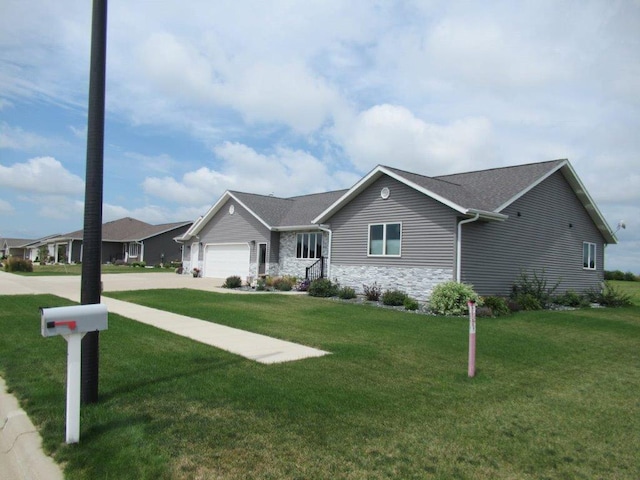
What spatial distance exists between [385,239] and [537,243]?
20.5 feet

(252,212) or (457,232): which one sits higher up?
(252,212)

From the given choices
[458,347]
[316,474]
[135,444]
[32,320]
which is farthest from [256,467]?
[32,320]

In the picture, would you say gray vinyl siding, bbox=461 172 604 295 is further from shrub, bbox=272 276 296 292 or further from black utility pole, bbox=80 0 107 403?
black utility pole, bbox=80 0 107 403

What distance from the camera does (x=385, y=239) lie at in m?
18.5

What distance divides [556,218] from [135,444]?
66.2 ft

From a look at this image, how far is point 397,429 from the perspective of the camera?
4.73m

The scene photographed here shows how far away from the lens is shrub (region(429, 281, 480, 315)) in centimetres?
1445

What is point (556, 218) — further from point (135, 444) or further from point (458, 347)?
point (135, 444)

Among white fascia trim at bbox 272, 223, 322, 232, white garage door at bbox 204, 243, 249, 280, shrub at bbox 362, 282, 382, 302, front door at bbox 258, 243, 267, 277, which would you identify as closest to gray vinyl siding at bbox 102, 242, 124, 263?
white garage door at bbox 204, 243, 249, 280

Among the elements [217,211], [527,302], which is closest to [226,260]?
[217,211]

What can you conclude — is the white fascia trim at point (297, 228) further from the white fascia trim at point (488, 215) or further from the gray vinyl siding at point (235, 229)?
the white fascia trim at point (488, 215)

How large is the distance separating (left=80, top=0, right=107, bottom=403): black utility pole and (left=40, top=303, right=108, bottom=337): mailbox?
→ 2.42 ft

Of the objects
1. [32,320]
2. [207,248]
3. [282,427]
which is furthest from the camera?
Result: [207,248]

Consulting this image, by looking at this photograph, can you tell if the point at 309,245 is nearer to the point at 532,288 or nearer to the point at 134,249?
the point at 532,288
